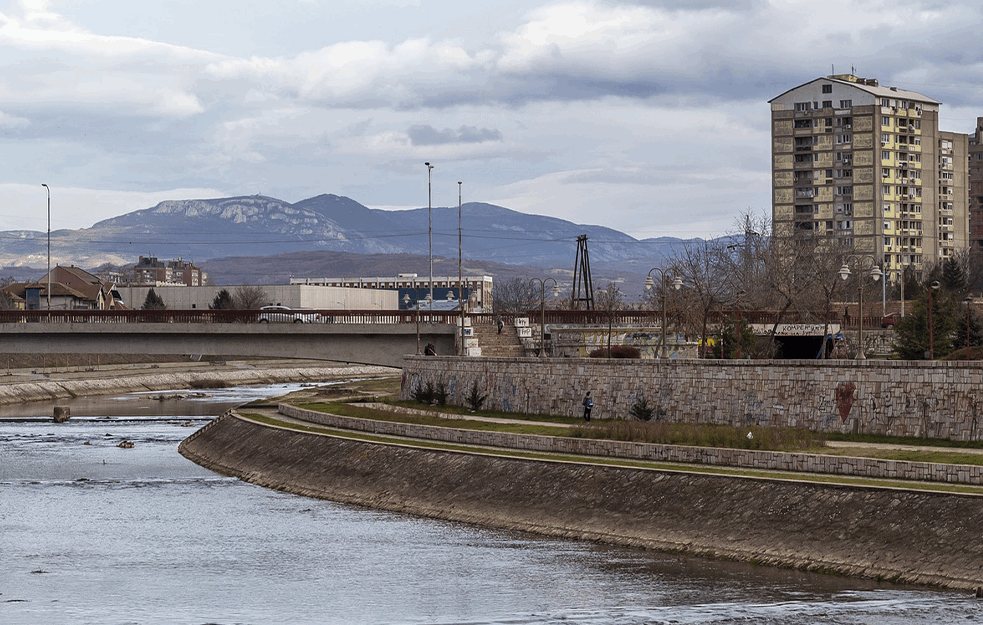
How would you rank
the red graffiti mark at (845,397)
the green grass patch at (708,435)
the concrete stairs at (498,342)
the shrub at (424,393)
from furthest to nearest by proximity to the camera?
the concrete stairs at (498,342), the shrub at (424,393), the red graffiti mark at (845,397), the green grass patch at (708,435)

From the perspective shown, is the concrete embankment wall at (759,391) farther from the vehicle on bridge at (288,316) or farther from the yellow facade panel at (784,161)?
the yellow facade panel at (784,161)

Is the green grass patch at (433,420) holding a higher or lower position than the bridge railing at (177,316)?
lower

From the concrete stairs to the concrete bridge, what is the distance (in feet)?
6.85

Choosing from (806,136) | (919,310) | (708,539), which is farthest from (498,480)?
(806,136)

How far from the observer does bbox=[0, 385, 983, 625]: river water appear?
3294 cm

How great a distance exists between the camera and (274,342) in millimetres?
86875

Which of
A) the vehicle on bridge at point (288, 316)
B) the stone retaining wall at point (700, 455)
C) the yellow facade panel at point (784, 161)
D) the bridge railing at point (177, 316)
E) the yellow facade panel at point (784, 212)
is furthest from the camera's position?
the yellow facade panel at point (784, 212)

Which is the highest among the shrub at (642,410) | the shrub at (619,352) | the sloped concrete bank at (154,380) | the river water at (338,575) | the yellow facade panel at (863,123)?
the yellow facade panel at (863,123)

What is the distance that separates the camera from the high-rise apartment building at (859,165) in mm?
186625

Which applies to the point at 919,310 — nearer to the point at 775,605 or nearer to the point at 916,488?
the point at 916,488

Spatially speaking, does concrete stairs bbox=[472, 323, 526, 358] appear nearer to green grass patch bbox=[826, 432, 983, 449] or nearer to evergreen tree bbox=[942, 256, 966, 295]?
green grass patch bbox=[826, 432, 983, 449]

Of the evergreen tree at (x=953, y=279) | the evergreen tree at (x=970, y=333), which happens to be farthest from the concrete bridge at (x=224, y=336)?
the evergreen tree at (x=953, y=279)

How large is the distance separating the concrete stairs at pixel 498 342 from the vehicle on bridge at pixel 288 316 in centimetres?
1198

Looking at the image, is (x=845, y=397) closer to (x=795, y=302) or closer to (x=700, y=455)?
(x=700, y=455)
